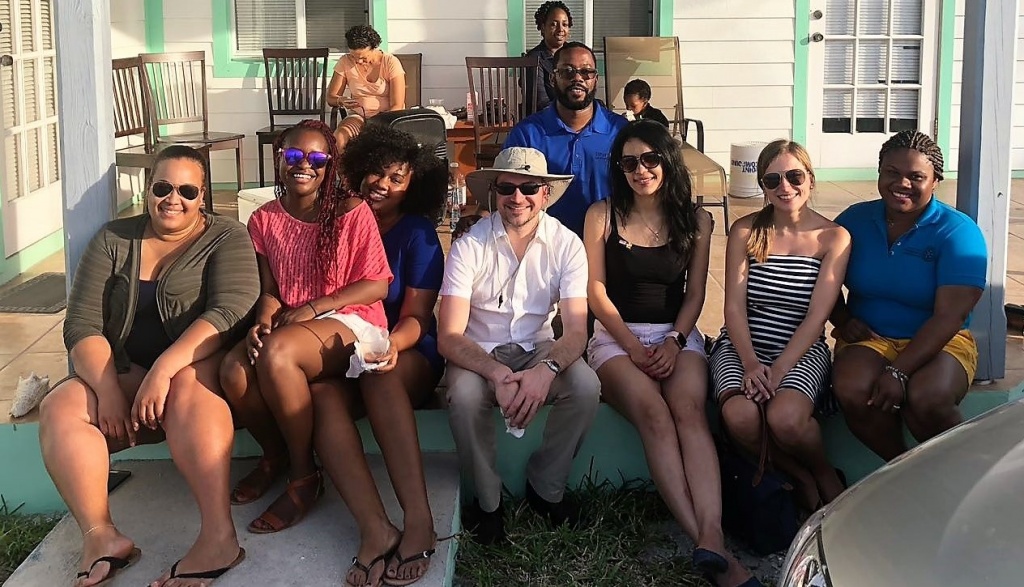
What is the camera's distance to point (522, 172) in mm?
2885

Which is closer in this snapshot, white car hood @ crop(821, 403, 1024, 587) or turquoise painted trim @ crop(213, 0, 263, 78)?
white car hood @ crop(821, 403, 1024, 587)

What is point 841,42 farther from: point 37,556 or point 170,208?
point 37,556

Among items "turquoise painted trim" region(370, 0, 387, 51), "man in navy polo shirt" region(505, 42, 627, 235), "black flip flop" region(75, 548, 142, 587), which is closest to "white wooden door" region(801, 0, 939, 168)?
"turquoise painted trim" region(370, 0, 387, 51)

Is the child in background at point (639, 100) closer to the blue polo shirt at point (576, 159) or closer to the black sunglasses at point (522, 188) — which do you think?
the blue polo shirt at point (576, 159)

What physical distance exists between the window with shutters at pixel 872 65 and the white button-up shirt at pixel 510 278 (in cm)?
545

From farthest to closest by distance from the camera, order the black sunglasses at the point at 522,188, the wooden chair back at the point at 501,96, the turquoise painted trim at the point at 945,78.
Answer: the turquoise painted trim at the point at 945,78 → the wooden chair back at the point at 501,96 → the black sunglasses at the point at 522,188

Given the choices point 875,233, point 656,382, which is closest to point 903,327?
point 875,233

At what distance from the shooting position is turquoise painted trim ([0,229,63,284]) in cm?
509

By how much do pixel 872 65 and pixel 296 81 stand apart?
13.7ft

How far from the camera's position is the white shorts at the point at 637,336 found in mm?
3039

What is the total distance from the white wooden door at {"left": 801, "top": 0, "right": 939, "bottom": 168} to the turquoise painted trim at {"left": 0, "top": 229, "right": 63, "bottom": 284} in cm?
516

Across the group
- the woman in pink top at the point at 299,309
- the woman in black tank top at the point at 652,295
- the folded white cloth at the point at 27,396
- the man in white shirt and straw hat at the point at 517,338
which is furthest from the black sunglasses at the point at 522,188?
the folded white cloth at the point at 27,396

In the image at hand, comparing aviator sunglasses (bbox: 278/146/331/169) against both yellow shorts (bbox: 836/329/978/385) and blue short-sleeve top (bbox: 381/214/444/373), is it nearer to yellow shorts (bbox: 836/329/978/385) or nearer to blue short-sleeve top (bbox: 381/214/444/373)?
blue short-sleeve top (bbox: 381/214/444/373)

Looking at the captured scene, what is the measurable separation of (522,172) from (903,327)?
45.7 inches
